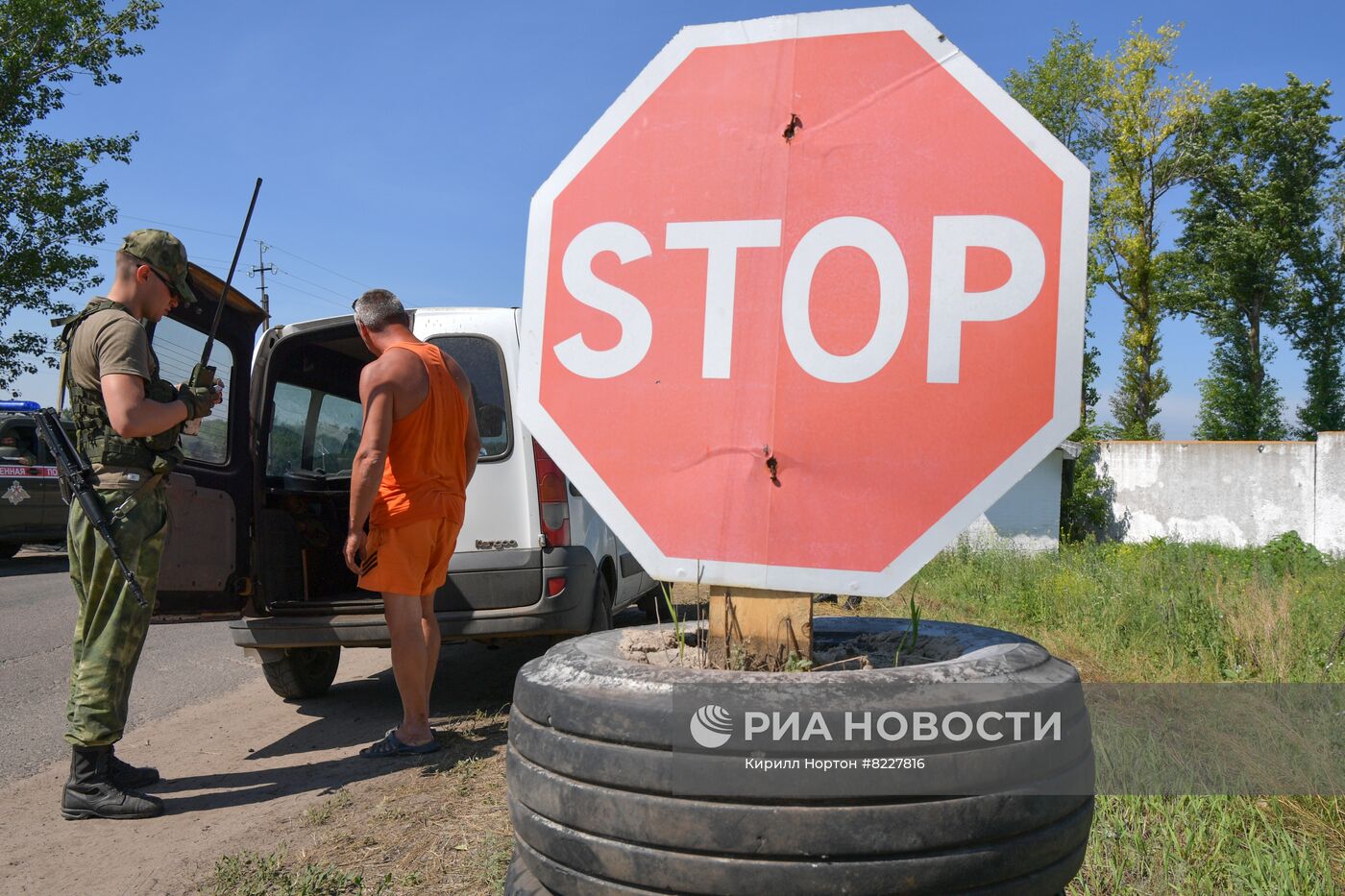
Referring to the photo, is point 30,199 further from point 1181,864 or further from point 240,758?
point 1181,864

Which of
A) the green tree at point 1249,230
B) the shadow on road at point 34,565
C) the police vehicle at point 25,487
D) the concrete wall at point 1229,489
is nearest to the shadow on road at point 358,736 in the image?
the shadow on road at point 34,565

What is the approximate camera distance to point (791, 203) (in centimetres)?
165

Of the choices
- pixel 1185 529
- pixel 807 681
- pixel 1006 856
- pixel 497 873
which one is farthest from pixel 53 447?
pixel 1185 529

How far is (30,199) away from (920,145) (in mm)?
22490

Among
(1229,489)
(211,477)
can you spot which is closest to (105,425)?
(211,477)

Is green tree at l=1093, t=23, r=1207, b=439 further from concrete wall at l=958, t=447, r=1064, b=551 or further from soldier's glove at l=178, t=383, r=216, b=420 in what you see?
soldier's glove at l=178, t=383, r=216, b=420

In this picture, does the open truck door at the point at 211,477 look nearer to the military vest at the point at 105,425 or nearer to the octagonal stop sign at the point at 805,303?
the military vest at the point at 105,425

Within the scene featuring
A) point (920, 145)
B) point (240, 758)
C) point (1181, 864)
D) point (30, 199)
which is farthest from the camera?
point (30, 199)

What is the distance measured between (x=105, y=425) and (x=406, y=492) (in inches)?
46.9

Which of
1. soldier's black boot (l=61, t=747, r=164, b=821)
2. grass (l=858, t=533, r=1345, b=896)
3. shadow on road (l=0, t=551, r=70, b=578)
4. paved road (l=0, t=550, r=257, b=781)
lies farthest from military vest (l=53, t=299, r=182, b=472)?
shadow on road (l=0, t=551, r=70, b=578)

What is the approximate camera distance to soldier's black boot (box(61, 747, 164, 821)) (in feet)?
11.8

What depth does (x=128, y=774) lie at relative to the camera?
389 cm

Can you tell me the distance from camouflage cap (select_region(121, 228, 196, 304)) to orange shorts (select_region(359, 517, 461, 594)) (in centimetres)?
133

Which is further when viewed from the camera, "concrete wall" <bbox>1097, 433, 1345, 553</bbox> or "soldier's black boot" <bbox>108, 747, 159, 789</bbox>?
"concrete wall" <bbox>1097, 433, 1345, 553</bbox>
